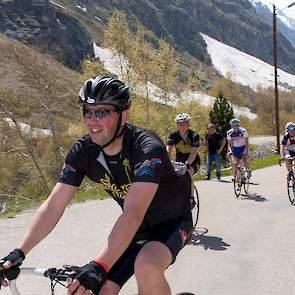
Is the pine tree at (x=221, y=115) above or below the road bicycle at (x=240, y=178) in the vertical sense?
below

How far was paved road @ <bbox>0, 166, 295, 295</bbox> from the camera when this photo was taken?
5.72 meters

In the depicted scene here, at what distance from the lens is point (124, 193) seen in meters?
3.51

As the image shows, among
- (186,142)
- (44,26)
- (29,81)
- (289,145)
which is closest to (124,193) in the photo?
(186,142)

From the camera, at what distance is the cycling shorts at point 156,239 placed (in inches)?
122

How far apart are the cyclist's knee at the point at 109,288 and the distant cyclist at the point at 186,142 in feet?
18.4

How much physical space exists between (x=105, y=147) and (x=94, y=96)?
0.36 meters

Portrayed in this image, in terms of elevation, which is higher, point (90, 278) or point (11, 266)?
point (90, 278)

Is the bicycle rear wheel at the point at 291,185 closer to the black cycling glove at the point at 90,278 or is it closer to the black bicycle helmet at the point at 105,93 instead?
the black bicycle helmet at the point at 105,93

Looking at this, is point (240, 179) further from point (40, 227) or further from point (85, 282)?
point (85, 282)

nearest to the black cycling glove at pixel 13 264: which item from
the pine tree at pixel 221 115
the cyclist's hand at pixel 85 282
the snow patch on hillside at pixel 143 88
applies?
the cyclist's hand at pixel 85 282

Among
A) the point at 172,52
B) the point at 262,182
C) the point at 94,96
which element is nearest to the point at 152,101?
the point at 172,52

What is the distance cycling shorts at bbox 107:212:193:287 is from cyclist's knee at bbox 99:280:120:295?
41 millimetres

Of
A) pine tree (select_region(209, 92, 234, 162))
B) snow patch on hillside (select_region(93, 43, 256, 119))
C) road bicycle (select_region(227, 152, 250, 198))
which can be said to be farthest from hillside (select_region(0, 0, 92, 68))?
road bicycle (select_region(227, 152, 250, 198))

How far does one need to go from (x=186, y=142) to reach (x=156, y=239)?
576 cm
